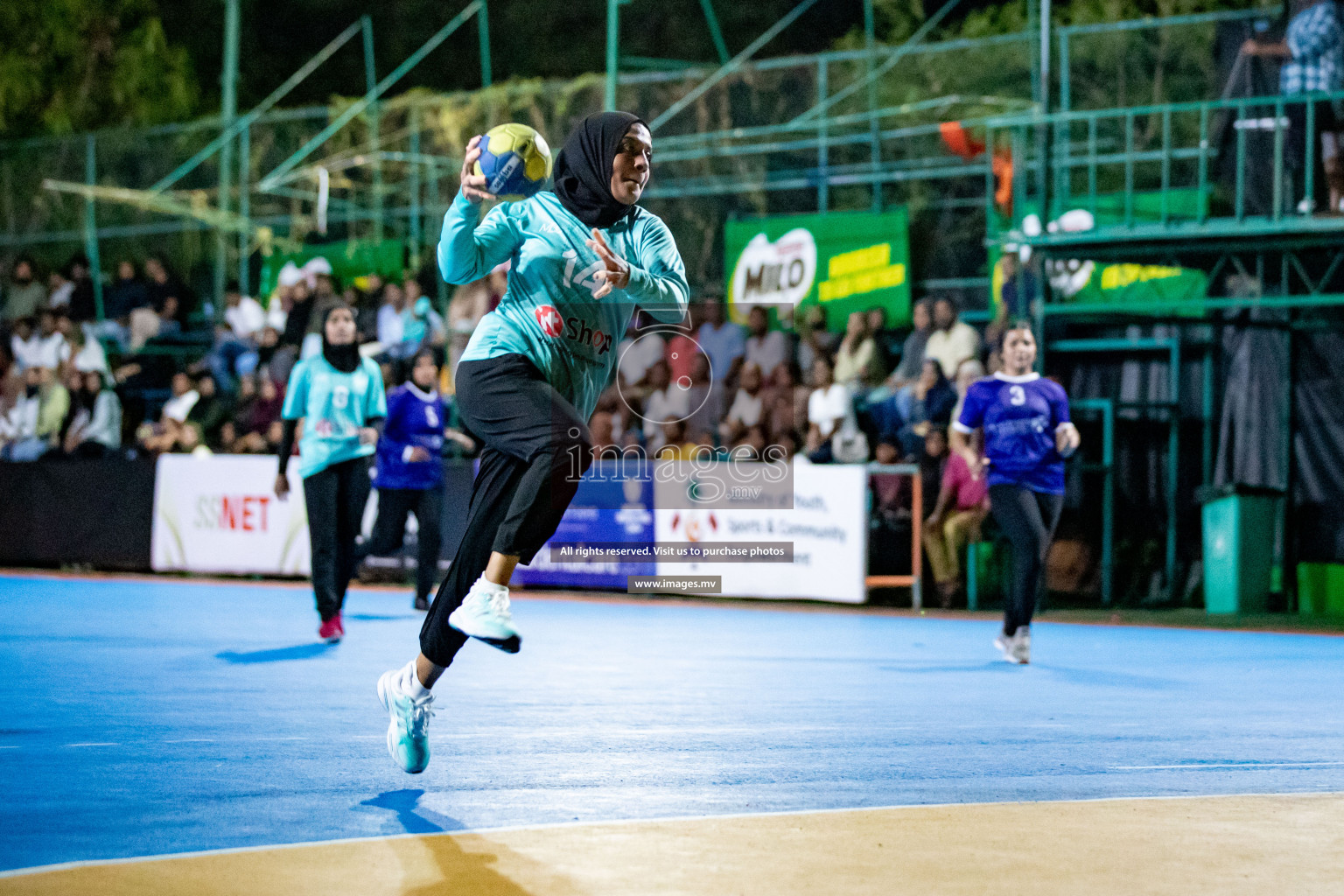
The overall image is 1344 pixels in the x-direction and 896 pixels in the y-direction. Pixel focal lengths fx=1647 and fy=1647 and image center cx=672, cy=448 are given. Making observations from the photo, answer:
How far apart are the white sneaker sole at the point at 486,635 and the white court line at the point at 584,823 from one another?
61cm

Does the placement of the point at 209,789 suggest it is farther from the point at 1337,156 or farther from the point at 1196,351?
the point at 1196,351

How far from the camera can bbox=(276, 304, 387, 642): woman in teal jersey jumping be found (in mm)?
11602

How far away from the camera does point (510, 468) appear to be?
5.75 m

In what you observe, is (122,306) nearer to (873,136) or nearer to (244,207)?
(244,207)

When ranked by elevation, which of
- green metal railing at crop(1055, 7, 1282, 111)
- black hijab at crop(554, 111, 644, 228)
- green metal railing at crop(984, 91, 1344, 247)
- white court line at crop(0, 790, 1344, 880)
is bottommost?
white court line at crop(0, 790, 1344, 880)

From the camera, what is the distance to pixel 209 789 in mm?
5594

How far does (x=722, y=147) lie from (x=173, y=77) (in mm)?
17022

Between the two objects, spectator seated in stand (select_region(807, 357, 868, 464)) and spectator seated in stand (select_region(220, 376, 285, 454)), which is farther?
spectator seated in stand (select_region(220, 376, 285, 454))

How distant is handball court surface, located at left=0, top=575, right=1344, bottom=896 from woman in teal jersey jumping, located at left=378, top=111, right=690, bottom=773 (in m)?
0.71

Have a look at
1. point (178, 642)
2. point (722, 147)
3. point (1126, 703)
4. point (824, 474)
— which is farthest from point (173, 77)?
point (1126, 703)

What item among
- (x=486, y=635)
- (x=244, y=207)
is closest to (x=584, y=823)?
(x=486, y=635)

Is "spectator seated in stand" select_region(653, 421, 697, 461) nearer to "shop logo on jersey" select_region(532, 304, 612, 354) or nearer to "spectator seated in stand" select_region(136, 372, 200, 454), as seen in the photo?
"spectator seated in stand" select_region(136, 372, 200, 454)

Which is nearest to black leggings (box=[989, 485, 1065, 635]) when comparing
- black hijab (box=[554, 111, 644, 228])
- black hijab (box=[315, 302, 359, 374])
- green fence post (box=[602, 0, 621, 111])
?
black hijab (box=[315, 302, 359, 374])

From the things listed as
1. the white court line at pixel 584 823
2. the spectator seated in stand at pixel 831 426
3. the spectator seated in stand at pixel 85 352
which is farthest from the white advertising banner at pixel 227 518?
the white court line at pixel 584 823
